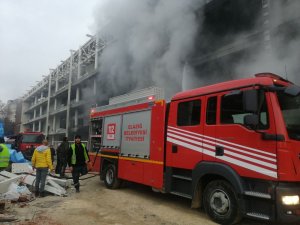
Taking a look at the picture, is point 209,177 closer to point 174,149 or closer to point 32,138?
point 174,149

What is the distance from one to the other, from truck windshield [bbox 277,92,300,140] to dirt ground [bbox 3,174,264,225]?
199cm

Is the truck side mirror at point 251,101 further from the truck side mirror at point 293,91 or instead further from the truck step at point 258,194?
the truck step at point 258,194

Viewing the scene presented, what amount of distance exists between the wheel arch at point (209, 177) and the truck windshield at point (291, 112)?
105 cm

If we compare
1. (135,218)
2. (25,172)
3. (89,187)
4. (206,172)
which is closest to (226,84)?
(206,172)

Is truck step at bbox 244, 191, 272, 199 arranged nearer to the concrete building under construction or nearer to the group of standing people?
the group of standing people

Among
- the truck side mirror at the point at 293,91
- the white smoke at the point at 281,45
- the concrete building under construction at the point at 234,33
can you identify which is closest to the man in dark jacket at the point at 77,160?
the white smoke at the point at 281,45

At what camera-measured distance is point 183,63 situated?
39.3ft

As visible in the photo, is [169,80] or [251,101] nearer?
[251,101]

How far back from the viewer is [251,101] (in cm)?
495

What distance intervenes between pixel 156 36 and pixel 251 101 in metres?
7.62

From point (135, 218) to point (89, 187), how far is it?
12.9 ft

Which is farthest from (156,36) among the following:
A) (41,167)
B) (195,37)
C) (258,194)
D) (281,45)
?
(258,194)

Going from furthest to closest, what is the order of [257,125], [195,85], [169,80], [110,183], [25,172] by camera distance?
1. [195,85]
2. [169,80]
3. [25,172]
4. [110,183]
5. [257,125]

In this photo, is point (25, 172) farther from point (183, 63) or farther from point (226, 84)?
point (226, 84)
